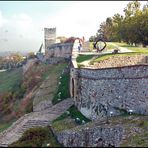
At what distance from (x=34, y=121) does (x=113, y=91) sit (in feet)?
20.5

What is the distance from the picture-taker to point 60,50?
4909cm

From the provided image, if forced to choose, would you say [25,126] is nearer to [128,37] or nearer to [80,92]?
[80,92]

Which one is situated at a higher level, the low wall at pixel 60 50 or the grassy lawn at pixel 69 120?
the low wall at pixel 60 50

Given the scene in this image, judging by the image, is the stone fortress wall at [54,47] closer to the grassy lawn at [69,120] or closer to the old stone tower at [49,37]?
the old stone tower at [49,37]

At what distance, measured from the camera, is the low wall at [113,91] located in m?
23.9

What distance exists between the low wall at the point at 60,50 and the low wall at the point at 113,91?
1800cm

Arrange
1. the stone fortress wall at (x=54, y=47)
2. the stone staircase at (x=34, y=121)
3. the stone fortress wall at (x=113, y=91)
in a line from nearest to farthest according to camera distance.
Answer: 1. the stone fortress wall at (x=113, y=91)
2. the stone staircase at (x=34, y=121)
3. the stone fortress wall at (x=54, y=47)

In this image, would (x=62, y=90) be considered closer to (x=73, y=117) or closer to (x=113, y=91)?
(x=73, y=117)

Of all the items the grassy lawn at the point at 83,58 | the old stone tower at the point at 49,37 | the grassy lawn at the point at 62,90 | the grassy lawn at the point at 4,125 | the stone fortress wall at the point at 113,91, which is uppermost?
the old stone tower at the point at 49,37

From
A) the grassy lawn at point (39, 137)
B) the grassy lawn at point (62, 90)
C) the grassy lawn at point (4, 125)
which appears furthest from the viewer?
the grassy lawn at point (62, 90)

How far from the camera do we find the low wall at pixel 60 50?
47.2m

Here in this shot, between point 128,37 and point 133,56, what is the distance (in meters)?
15.3

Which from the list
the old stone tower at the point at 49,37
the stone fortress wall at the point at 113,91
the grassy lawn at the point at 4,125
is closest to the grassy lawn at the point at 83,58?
the stone fortress wall at the point at 113,91

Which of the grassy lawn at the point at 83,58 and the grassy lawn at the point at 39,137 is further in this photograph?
the grassy lawn at the point at 83,58
